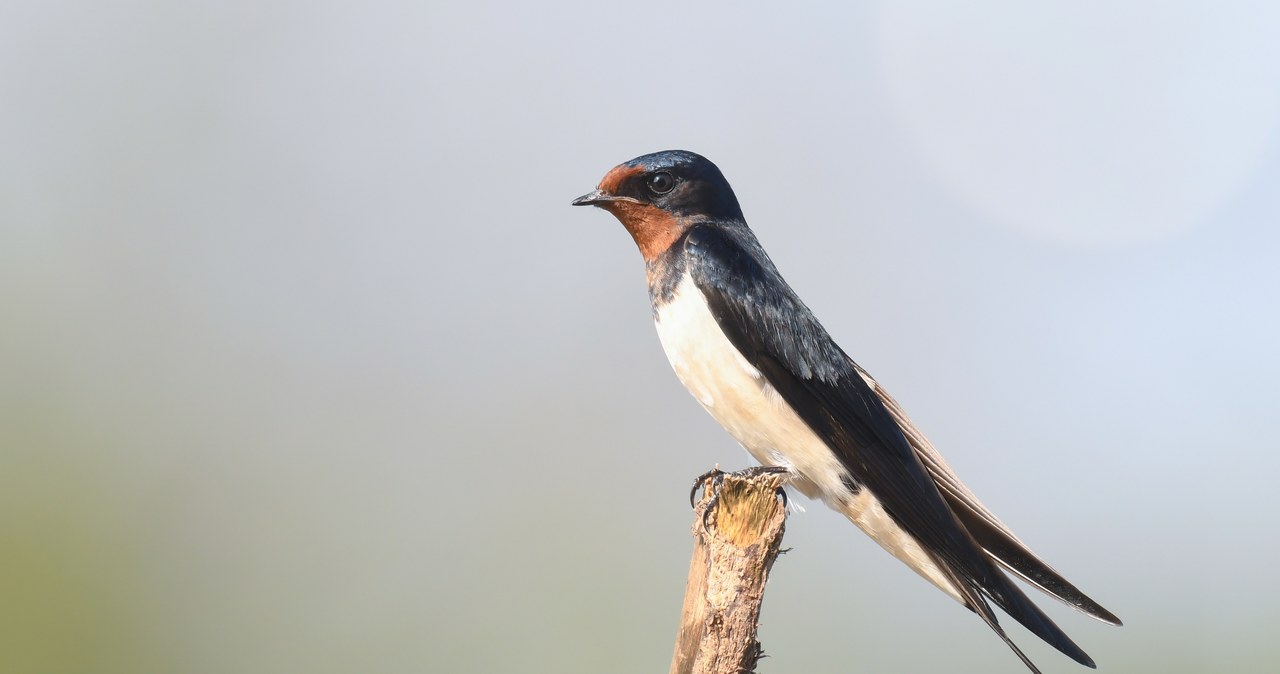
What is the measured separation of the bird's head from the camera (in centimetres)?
355

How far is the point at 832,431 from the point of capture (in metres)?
3.18

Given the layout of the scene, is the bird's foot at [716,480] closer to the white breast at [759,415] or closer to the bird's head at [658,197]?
the white breast at [759,415]

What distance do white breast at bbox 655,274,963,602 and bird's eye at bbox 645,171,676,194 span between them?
47 cm

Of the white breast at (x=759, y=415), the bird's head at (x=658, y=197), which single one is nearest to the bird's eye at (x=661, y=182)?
the bird's head at (x=658, y=197)

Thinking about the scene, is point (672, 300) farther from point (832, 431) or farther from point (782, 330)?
point (832, 431)

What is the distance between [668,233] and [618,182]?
0.84 ft

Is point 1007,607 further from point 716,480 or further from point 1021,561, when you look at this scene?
point 716,480

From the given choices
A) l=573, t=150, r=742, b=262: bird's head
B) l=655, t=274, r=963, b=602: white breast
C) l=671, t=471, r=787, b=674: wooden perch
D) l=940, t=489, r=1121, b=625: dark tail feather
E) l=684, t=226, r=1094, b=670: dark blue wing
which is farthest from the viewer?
l=573, t=150, r=742, b=262: bird's head

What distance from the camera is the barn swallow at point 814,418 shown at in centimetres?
310

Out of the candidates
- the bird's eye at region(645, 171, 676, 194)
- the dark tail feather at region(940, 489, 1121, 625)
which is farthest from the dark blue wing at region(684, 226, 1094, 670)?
the bird's eye at region(645, 171, 676, 194)

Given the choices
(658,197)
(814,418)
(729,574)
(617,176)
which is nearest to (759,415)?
(814,418)

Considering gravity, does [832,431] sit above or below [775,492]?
above

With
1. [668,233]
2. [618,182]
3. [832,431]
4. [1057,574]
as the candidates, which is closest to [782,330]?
[832,431]

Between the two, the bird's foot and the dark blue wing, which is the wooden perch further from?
the dark blue wing
